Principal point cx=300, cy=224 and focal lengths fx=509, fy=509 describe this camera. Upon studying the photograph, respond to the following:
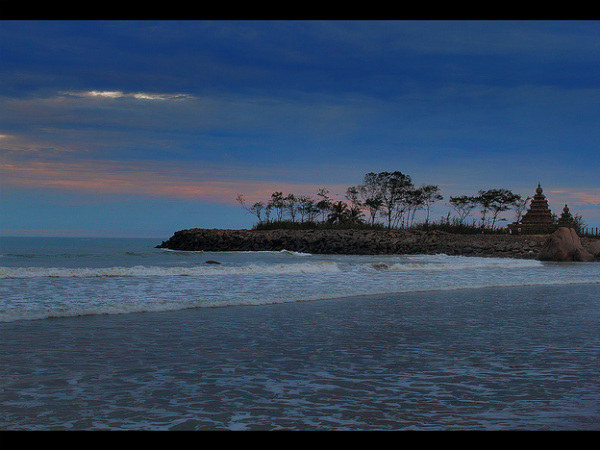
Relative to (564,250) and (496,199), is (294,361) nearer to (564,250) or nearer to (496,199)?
(564,250)

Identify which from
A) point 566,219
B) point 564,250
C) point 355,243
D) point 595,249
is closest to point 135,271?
point 564,250

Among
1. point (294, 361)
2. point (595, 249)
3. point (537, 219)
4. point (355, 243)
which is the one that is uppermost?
point (537, 219)

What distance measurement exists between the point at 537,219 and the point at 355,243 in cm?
3164

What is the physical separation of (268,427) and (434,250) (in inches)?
1608

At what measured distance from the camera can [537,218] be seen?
211 ft

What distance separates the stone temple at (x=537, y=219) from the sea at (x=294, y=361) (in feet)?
173

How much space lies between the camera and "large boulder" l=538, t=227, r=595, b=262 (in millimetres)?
30969

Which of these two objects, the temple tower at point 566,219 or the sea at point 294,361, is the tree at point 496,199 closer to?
the temple tower at point 566,219

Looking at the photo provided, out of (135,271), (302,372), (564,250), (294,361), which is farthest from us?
(564,250)

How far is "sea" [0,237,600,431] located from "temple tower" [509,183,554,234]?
52976mm

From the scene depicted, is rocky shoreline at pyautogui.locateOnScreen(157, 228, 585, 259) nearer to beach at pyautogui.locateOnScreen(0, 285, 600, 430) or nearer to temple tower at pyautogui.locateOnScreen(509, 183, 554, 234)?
temple tower at pyautogui.locateOnScreen(509, 183, 554, 234)

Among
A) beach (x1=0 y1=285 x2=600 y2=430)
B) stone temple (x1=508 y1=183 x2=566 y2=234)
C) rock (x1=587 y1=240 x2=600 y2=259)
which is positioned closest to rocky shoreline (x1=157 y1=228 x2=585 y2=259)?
rock (x1=587 y1=240 x2=600 y2=259)
